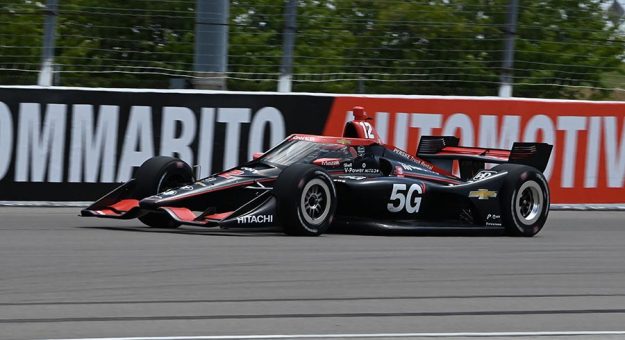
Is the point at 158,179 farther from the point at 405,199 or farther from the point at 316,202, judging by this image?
the point at 405,199

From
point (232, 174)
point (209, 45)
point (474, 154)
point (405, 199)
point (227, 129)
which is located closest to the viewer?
point (232, 174)

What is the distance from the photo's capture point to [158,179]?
10.3 meters

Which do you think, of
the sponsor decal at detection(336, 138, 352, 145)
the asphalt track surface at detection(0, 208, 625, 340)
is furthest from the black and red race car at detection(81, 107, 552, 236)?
the asphalt track surface at detection(0, 208, 625, 340)

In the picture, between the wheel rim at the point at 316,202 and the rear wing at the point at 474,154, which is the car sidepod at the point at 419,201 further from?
the rear wing at the point at 474,154

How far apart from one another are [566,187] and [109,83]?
5.67 metres

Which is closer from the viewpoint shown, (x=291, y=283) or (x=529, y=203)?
(x=291, y=283)

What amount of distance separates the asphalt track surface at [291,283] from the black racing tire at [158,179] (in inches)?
9.7

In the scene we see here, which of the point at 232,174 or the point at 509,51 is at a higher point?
the point at 509,51

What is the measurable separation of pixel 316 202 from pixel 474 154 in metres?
2.33

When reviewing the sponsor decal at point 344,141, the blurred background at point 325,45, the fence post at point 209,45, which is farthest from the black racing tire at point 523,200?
the fence post at point 209,45

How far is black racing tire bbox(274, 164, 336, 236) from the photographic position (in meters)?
9.59

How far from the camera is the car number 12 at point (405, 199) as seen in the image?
10375mm

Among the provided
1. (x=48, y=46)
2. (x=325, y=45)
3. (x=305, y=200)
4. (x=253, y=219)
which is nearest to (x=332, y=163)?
(x=305, y=200)

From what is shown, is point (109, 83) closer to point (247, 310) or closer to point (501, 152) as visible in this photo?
point (501, 152)
